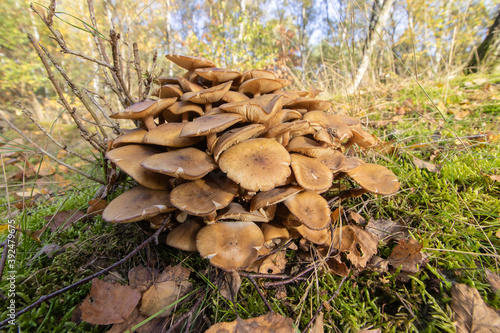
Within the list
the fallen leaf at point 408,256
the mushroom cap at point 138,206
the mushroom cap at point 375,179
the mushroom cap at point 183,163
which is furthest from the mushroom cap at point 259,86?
the fallen leaf at point 408,256

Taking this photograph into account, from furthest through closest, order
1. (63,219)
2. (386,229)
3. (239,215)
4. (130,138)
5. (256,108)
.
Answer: (63,219) → (386,229) → (130,138) → (239,215) → (256,108)

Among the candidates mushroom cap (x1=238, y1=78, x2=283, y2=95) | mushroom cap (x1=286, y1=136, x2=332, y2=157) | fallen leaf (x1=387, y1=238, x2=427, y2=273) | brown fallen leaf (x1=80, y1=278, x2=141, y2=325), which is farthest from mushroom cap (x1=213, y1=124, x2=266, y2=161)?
fallen leaf (x1=387, y1=238, x2=427, y2=273)

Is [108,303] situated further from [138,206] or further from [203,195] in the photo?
[203,195]

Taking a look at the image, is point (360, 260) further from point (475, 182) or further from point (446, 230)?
point (475, 182)

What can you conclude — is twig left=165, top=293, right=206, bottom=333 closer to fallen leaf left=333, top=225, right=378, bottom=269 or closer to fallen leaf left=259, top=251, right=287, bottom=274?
fallen leaf left=259, top=251, right=287, bottom=274

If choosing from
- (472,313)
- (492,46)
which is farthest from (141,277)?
(492,46)

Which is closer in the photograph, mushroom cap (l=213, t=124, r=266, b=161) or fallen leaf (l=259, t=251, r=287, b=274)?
mushroom cap (l=213, t=124, r=266, b=161)

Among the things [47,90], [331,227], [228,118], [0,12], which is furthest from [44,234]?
[47,90]
